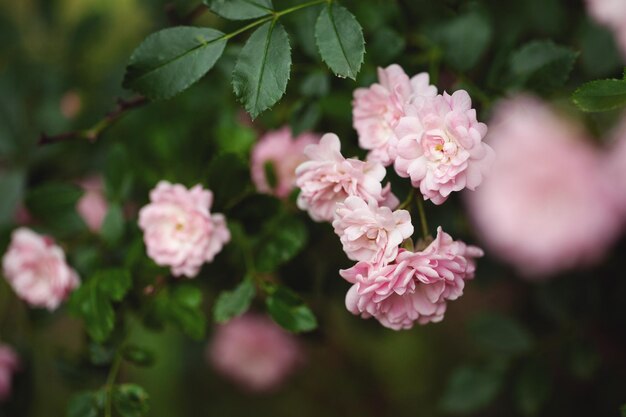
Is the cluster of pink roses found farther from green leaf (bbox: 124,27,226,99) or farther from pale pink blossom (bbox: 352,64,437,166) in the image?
green leaf (bbox: 124,27,226,99)

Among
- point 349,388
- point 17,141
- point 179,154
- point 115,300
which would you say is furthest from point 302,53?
point 349,388

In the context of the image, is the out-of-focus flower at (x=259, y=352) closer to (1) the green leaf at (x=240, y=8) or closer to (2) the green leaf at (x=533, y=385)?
(2) the green leaf at (x=533, y=385)

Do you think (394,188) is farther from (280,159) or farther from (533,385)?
(533,385)

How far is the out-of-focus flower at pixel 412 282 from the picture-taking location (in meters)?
0.54

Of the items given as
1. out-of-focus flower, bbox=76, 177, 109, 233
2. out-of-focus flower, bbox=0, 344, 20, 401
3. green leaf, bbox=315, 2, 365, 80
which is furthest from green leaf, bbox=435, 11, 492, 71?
out-of-focus flower, bbox=0, 344, 20, 401

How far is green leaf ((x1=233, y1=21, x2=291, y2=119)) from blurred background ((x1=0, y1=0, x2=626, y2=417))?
0.47 ft

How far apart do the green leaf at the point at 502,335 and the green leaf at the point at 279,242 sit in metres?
0.38

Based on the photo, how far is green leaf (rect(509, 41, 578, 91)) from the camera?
697 millimetres

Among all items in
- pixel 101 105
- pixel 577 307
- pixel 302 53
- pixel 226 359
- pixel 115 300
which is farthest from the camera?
pixel 226 359

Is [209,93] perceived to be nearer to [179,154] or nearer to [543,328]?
[179,154]

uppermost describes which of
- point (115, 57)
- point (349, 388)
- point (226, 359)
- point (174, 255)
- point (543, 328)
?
point (174, 255)

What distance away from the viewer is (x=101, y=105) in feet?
3.70

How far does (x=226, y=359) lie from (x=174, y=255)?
1.97 feet

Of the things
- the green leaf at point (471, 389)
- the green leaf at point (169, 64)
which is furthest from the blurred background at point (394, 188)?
the green leaf at point (169, 64)
